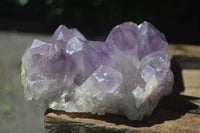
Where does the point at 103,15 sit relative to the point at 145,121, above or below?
above

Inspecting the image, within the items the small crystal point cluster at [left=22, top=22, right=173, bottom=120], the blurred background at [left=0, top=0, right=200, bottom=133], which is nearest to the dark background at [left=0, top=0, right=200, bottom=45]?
the blurred background at [left=0, top=0, right=200, bottom=133]

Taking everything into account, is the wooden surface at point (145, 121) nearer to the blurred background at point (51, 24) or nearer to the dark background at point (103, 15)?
the blurred background at point (51, 24)

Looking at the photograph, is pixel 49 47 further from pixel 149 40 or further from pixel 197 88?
pixel 197 88

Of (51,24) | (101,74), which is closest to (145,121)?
(101,74)

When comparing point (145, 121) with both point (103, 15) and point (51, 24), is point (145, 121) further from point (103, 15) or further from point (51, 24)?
point (51, 24)

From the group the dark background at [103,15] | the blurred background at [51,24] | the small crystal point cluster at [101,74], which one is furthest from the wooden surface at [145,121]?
the dark background at [103,15]
